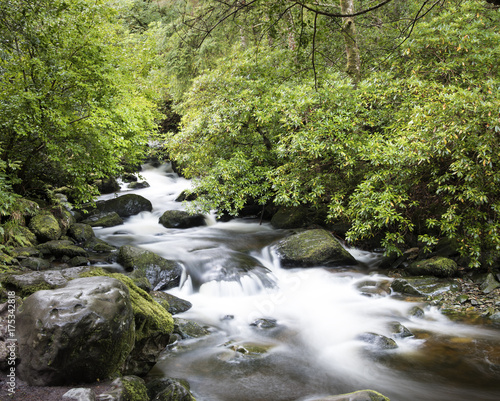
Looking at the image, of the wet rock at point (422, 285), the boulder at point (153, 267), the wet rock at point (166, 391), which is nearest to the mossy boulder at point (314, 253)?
the wet rock at point (422, 285)

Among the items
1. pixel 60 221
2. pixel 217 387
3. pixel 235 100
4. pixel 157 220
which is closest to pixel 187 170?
pixel 157 220

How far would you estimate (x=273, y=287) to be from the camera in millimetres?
8555

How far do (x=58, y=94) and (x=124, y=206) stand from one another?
663 centimetres

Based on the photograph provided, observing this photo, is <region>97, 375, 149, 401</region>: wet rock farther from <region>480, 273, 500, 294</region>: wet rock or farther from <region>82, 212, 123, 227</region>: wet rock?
<region>82, 212, 123, 227</region>: wet rock

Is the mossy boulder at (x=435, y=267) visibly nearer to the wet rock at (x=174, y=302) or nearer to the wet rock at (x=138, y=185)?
the wet rock at (x=174, y=302)

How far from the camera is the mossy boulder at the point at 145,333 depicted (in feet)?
Result: 14.0

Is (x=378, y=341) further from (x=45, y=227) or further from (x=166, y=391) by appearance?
(x=45, y=227)

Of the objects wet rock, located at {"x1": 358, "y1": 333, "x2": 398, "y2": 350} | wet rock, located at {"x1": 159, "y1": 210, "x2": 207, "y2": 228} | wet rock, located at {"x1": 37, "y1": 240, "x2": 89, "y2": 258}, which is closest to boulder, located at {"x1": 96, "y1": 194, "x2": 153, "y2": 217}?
wet rock, located at {"x1": 159, "y1": 210, "x2": 207, "y2": 228}

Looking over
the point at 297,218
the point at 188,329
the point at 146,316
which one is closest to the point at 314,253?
the point at 297,218

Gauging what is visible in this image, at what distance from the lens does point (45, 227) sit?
354 inches

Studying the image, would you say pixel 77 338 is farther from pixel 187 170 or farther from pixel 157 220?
pixel 157 220

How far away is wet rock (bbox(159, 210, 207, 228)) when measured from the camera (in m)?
13.1

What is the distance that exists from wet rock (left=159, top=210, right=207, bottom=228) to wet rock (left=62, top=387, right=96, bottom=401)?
10.1 m

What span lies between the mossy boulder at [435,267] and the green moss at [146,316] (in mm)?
6191
